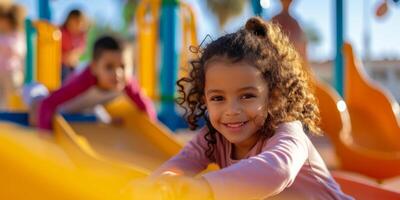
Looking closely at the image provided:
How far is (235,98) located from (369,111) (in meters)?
2.20

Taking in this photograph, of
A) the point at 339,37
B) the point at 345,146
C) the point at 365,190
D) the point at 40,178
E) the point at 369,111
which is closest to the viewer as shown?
the point at 40,178

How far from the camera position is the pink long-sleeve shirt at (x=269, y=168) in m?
0.97

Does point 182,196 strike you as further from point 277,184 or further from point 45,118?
point 45,118

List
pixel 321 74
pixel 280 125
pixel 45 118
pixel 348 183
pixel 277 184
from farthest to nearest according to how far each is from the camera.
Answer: pixel 321 74 → pixel 45 118 → pixel 348 183 → pixel 280 125 → pixel 277 184

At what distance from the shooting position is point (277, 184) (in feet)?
3.26

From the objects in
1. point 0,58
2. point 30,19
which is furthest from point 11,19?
point 30,19

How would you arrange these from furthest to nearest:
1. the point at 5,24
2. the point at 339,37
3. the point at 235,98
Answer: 1. the point at 5,24
2. the point at 339,37
3. the point at 235,98

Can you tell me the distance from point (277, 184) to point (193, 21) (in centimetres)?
290

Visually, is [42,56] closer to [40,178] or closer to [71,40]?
[71,40]

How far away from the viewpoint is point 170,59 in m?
3.61

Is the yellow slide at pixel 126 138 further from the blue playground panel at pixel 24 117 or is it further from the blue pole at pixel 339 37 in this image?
the blue pole at pixel 339 37

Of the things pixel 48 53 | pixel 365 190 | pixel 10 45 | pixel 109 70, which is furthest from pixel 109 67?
pixel 10 45

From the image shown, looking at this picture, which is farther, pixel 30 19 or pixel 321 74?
pixel 321 74

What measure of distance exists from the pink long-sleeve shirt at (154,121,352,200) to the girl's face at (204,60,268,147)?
0.05 metres
